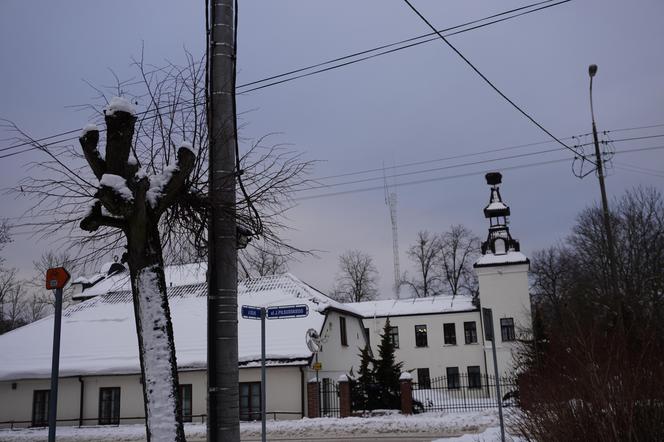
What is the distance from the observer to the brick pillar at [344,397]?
24.2 meters

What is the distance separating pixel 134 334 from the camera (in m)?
29.7

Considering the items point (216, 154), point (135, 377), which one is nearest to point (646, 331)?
point (216, 154)

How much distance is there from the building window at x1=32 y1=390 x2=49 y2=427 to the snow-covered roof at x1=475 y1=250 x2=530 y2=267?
88.0 ft

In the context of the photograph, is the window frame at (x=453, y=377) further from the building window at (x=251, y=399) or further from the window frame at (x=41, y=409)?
the window frame at (x=41, y=409)

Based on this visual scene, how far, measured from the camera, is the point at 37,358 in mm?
29703

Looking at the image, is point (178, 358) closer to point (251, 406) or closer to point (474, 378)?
point (251, 406)

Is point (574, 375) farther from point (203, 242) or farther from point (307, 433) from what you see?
point (307, 433)

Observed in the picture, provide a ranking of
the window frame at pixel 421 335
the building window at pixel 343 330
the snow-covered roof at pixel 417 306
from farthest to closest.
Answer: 1. the window frame at pixel 421 335
2. the snow-covered roof at pixel 417 306
3. the building window at pixel 343 330

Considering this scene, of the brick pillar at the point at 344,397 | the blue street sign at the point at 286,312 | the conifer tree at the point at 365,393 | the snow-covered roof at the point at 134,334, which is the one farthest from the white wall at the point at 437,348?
the blue street sign at the point at 286,312

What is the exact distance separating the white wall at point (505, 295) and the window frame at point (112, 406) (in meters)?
23.8

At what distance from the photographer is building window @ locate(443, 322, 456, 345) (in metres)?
46.4

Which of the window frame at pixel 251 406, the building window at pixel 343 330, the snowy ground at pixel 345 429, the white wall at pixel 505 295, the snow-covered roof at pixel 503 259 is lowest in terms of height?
the snowy ground at pixel 345 429

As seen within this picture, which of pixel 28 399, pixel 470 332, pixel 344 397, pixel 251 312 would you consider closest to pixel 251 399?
pixel 344 397

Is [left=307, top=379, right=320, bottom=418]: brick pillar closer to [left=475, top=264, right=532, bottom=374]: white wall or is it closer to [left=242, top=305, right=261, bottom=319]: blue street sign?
[left=242, top=305, right=261, bottom=319]: blue street sign
